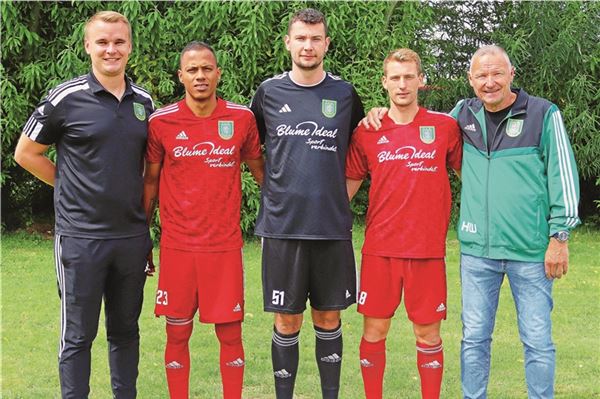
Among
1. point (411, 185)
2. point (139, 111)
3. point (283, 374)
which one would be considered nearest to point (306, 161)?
point (411, 185)

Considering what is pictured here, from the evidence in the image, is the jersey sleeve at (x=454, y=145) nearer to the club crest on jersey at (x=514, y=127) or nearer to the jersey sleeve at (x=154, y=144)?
the club crest on jersey at (x=514, y=127)

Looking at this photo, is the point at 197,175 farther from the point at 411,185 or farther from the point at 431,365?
the point at 431,365

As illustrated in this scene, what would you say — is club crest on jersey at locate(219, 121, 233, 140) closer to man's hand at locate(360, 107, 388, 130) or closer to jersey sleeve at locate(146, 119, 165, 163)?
jersey sleeve at locate(146, 119, 165, 163)

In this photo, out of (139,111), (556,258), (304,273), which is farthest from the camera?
(304,273)

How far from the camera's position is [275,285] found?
4.08 m

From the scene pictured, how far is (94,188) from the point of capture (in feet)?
12.3

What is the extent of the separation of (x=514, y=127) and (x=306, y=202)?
1.14 metres

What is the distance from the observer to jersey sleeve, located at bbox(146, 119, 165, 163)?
403cm

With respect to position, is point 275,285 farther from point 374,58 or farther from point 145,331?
point 374,58

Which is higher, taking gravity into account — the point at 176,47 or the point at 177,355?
the point at 176,47

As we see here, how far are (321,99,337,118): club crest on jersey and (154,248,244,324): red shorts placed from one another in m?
0.90

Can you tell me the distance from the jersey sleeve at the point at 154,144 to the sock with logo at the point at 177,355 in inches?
35.8

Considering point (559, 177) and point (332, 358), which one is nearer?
point (559, 177)

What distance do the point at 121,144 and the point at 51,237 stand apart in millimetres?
8415
